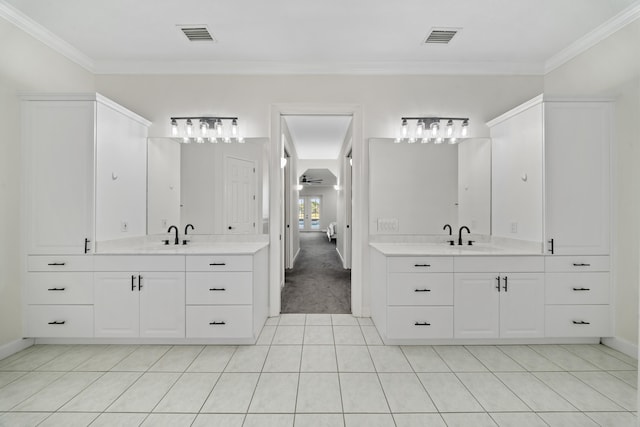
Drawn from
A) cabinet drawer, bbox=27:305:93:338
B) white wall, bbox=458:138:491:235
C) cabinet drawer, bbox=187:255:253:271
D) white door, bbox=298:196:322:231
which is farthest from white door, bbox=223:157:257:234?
white door, bbox=298:196:322:231

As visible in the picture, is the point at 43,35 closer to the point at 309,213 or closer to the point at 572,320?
the point at 572,320

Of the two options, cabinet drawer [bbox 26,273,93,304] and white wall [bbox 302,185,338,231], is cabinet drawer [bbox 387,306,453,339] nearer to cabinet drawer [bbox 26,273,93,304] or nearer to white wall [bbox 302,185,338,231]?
cabinet drawer [bbox 26,273,93,304]

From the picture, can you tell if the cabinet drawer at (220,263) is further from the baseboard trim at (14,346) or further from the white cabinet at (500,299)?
the white cabinet at (500,299)

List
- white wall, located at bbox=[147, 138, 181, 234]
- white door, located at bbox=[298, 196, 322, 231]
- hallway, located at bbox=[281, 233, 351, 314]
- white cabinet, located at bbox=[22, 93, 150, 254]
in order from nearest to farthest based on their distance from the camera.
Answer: white cabinet, located at bbox=[22, 93, 150, 254]
white wall, located at bbox=[147, 138, 181, 234]
hallway, located at bbox=[281, 233, 351, 314]
white door, located at bbox=[298, 196, 322, 231]

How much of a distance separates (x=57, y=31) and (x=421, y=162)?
3.62 meters

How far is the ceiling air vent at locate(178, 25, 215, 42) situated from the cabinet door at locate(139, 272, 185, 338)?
2.14 m

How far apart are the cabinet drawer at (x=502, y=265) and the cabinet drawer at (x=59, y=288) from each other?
123 inches

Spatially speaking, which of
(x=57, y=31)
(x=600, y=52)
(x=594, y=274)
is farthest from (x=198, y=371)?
(x=600, y=52)

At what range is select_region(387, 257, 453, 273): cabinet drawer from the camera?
8.46 ft

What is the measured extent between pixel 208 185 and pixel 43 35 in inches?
72.4

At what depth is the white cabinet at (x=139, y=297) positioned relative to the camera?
2.55 m

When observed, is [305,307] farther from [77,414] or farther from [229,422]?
[77,414]

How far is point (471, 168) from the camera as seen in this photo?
327 centimetres

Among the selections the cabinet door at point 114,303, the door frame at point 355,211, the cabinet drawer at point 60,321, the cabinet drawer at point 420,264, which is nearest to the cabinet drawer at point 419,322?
the cabinet drawer at point 420,264
